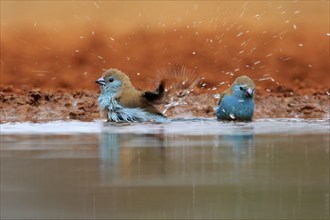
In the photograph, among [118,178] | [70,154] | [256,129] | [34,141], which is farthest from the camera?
[256,129]

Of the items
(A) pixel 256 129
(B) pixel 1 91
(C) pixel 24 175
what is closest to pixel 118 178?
(C) pixel 24 175

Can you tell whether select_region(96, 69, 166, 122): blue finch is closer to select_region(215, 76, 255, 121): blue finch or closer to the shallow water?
the shallow water

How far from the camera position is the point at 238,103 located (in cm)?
1155

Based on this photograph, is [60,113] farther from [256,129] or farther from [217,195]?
[217,195]

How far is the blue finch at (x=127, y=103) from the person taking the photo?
11523 millimetres

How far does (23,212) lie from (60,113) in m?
7.46

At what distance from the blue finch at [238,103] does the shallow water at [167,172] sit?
1.87 feet

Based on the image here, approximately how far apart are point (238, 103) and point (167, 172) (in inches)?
170

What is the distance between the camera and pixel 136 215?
5.73 m

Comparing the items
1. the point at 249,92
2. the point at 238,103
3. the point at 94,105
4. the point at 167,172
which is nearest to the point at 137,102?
the point at 238,103

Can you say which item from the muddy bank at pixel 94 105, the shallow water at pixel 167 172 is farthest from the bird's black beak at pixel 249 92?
the muddy bank at pixel 94 105

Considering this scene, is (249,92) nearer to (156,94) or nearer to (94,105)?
(156,94)

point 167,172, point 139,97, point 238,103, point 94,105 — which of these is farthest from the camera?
point 94,105

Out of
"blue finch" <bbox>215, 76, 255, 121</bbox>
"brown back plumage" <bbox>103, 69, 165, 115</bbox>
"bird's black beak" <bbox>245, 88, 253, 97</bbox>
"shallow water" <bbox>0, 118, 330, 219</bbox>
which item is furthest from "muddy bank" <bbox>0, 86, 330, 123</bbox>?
"shallow water" <bbox>0, 118, 330, 219</bbox>
